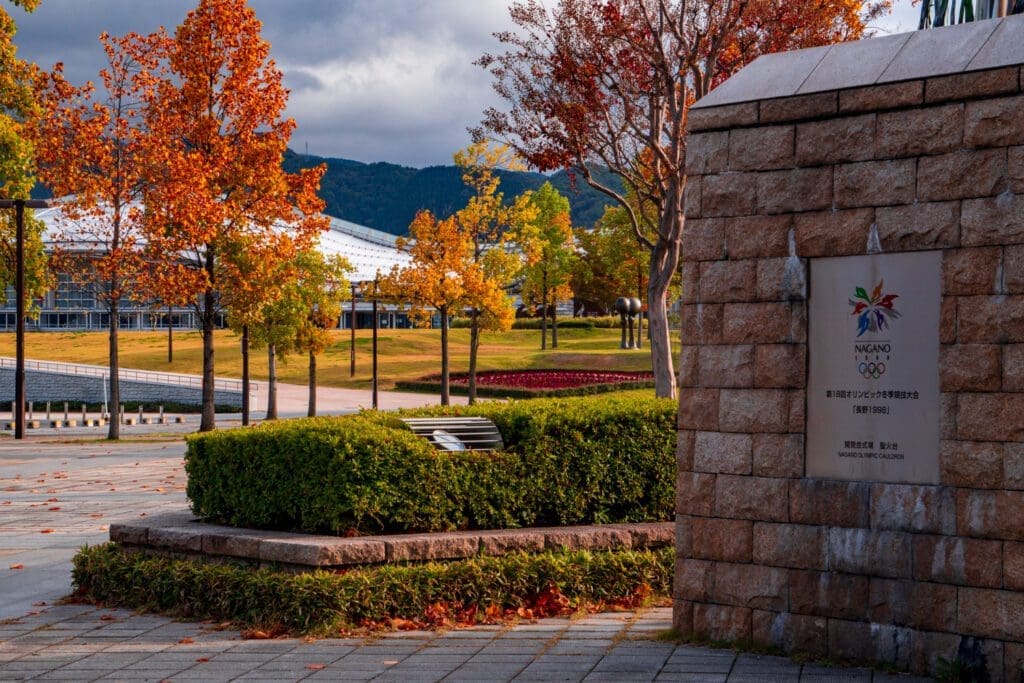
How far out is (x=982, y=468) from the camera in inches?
250

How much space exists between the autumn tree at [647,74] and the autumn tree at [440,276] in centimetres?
1539

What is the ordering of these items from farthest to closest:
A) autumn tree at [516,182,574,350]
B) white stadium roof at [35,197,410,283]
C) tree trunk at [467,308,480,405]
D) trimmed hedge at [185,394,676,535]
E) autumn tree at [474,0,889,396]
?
white stadium roof at [35,197,410,283] → autumn tree at [516,182,574,350] → tree trunk at [467,308,480,405] → autumn tree at [474,0,889,396] → trimmed hedge at [185,394,676,535]

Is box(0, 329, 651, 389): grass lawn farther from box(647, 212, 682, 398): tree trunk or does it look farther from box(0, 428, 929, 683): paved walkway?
box(0, 428, 929, 683): paved walkway

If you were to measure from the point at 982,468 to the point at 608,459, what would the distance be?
3.76 meters

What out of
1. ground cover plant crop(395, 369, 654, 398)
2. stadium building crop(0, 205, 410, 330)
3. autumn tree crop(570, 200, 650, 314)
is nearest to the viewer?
ground cover plant crop(395, 369, 654, 398)

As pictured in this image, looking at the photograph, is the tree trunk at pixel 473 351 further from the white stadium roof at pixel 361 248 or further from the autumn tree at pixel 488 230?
the white stadium roof at pixel 361 248

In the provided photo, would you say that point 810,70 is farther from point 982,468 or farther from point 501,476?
point 501,476

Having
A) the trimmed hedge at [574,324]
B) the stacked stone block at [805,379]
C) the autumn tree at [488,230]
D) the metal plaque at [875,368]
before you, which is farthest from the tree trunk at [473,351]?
the trimmed hedge at [574,324]

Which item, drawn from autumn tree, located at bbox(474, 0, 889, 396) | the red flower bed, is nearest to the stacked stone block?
autumn tree, located at bbox(474, 0, 889, 396)

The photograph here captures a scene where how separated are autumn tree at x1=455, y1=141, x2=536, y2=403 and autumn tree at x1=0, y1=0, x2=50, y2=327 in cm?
1465

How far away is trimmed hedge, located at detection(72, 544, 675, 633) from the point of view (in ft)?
25.9

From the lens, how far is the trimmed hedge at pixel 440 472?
8602 mm

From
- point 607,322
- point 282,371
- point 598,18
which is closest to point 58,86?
point 598,18

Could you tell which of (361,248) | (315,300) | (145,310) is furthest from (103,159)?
(361,248)
